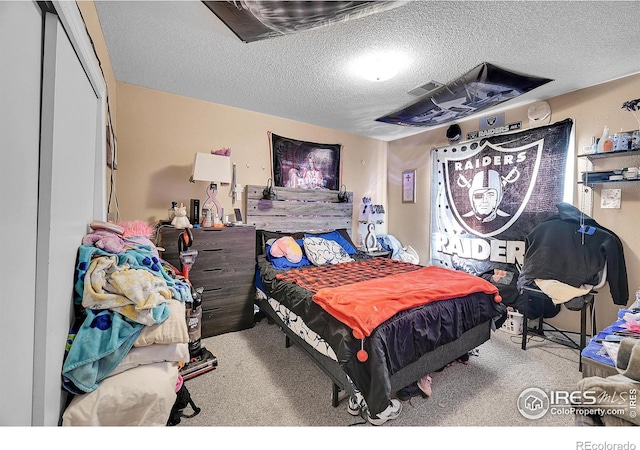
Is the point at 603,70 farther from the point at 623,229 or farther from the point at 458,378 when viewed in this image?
the point at 458,378

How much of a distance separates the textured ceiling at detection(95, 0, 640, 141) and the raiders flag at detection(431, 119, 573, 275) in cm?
55

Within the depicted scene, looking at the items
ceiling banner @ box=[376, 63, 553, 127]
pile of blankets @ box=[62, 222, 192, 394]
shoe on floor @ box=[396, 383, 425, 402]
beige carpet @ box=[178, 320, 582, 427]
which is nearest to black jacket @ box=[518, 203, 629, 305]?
beige carpet @ box=[178, 320, 582, 427]

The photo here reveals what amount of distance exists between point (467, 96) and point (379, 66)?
1156 mm

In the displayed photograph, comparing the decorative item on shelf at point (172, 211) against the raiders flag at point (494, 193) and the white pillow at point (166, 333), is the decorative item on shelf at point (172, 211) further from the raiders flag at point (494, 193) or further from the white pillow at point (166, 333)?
the raiders flag at point (494, 193)

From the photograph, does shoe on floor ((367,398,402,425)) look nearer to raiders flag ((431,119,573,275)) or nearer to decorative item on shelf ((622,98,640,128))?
raiders flag ((431,119,573,275))

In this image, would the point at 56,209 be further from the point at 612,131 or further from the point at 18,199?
the point at 612,131

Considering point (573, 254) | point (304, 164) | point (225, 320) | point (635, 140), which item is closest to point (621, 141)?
point (635, 140)

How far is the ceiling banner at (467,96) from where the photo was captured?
229cm

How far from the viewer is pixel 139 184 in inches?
105

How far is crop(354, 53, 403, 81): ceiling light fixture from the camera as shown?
203cm

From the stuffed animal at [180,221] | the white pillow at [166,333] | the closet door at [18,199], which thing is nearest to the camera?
the closet door at [18,199]

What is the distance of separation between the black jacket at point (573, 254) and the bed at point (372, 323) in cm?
75

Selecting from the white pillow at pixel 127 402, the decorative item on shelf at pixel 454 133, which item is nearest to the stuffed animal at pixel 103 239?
the white pillow at pixel 127 402

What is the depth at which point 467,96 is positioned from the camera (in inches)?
104
